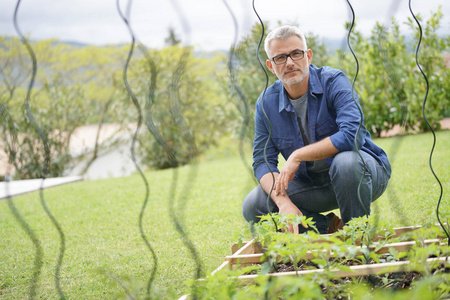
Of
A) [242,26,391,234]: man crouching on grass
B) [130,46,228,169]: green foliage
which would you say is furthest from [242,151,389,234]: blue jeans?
[130,46,228,169]: green foliage

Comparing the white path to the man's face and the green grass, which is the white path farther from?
the man's face

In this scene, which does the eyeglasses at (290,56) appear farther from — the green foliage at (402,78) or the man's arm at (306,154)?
the green foliage at (402,78)

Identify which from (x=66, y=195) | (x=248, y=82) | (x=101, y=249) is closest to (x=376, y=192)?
(x=101, y=249)

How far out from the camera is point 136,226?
3646 millimetres

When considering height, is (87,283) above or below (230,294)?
below

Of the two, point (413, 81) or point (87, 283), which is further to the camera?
point (413, 81)

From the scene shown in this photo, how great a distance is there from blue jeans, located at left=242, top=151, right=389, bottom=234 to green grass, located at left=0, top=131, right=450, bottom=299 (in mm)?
180

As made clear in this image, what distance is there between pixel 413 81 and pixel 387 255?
530 centimetres

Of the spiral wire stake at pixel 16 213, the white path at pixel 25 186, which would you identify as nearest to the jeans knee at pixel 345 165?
the spiral wire stake at pixel 16 213

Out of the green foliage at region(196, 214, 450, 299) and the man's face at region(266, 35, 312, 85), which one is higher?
the man's face at region(266, 35, 312, 85)

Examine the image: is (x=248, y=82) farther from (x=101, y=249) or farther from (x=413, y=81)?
(x=101, y=249)

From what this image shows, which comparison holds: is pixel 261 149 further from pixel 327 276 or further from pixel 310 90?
pixel 327 276

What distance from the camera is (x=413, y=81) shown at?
659 cm

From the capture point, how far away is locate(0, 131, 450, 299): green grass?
2.39m
